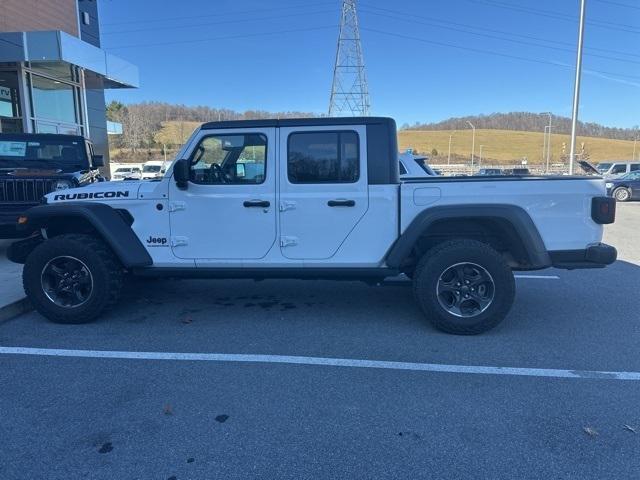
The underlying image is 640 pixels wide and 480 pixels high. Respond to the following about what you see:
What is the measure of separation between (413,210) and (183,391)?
8.41 feet

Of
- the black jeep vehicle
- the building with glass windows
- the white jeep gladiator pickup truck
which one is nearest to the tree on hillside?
the building with glass windows

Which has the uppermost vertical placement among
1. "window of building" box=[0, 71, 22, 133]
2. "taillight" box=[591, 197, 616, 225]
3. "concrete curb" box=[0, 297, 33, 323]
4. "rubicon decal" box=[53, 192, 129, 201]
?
"window of building" box=[0, 71, 22, 133]

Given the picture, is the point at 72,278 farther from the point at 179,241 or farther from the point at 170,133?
the point at 170,133

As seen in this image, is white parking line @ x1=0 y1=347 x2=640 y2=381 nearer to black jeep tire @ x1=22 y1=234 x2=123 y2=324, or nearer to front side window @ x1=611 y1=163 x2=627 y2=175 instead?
black jeep tire @ x1=22 y1=234 x2=123 y2=324

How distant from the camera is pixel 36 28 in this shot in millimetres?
16547

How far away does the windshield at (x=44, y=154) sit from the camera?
30.0ft

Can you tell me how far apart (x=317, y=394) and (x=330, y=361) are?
0.60m

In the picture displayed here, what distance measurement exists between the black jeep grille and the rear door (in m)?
5.15

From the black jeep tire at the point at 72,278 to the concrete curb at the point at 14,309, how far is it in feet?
1.48

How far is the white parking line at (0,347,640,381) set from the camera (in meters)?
3.84

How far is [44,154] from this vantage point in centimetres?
939

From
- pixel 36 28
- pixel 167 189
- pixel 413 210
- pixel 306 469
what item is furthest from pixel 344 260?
pixel 36 28

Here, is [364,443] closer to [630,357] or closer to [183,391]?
[183,391]

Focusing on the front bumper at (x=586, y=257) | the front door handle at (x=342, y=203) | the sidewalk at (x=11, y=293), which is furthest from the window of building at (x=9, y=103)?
the front bumper at (x=586, y=257)
